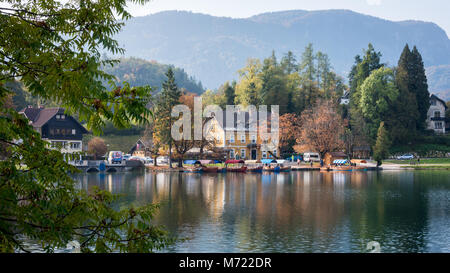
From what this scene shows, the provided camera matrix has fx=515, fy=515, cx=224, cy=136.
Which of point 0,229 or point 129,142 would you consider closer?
point 0,229

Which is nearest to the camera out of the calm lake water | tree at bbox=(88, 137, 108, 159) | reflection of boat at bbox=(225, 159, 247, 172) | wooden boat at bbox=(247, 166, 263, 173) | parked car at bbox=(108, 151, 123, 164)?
the calm lake water

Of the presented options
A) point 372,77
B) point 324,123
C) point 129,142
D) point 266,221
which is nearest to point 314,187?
point 266,221

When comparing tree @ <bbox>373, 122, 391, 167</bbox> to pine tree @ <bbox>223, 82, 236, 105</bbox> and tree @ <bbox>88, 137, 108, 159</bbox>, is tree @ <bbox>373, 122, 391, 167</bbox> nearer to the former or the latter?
pine tree @ <bbox>223, 82, 236, 105</bbox>

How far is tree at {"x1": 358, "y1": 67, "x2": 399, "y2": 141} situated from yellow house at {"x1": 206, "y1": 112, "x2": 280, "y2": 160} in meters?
19.3

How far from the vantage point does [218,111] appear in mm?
100938

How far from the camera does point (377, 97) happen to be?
321 ft

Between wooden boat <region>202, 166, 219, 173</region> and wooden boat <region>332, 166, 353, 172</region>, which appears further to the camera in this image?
wooden boat <region>332, 166, 353, 172</region>

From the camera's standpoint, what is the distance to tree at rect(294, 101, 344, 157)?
86438mm

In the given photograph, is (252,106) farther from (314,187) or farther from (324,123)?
(314,187)

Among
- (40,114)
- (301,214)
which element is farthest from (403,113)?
(301,214)

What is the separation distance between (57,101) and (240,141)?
89.5 metres

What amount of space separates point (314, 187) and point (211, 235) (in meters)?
28.3

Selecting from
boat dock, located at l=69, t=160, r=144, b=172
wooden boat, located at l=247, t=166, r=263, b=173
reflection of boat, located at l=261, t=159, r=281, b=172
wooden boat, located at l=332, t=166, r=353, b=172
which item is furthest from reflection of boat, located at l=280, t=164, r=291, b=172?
boat dock, located at l=69, t=160, r=144, b=172

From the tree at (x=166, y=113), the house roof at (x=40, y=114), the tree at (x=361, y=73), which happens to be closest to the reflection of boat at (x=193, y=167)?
the tree at (x=166, y=113)
